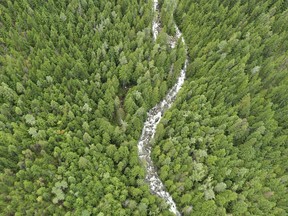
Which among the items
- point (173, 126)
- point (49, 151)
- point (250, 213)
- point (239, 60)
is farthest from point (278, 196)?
point (49, 151)

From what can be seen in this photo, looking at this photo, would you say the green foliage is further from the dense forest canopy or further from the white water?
the dense forest canopy

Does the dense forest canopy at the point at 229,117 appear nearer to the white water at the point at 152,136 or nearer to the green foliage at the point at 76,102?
the white water at the point at 152,136

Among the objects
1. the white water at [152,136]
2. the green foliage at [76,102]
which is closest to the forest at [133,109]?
the green foliage at [76,102]

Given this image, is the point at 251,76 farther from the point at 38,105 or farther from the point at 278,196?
the point at 38,105

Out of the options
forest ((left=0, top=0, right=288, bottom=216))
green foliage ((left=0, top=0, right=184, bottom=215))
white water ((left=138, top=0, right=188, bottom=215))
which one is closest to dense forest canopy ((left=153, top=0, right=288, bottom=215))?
forest ((left=0, top=0, right=288, bottom=216))

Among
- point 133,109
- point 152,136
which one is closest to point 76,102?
point 133,109
